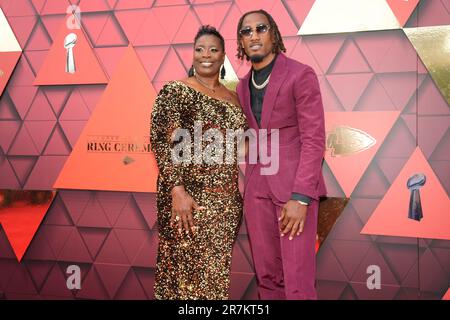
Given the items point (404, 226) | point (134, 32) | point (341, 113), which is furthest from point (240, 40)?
point (404, 226)

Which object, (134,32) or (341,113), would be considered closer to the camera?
(341,113)

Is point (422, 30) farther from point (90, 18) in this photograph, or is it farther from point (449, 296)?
point (90, 18)

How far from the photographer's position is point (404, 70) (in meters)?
2.37

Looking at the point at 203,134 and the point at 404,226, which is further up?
the point at 203,134

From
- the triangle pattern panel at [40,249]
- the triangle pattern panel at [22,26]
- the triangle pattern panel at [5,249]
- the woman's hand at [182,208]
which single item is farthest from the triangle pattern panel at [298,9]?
the triangle pattern panel at [5,249]

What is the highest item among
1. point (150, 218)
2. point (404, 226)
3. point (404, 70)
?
point (404, 70)

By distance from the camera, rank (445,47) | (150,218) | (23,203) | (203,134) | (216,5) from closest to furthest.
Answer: (203,134), (445,47), (216,5), (150,218), (23,203)

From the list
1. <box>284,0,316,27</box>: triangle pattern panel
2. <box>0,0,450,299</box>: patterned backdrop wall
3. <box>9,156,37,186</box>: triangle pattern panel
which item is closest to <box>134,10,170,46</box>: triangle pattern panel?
<box>0,0,450,299</box>: patterned backdrop wall

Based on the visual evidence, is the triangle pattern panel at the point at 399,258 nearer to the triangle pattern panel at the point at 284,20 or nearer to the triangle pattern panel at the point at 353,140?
the triangle pattern panel at the point at 353,140

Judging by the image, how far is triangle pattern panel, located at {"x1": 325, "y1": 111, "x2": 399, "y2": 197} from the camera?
2.40 metres

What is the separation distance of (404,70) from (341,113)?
1.29 ft

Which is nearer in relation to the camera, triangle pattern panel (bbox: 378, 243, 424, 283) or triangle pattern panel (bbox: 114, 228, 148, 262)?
triangle pattern panel (bbox: 378, 243, 424, 283)

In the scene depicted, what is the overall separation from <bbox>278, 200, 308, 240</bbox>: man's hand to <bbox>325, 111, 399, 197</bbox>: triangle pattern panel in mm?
645

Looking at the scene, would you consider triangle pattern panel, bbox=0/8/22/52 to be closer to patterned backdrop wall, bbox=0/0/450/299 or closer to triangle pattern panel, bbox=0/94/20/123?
patterned backdrop wall, bbox=0/0/450/299
